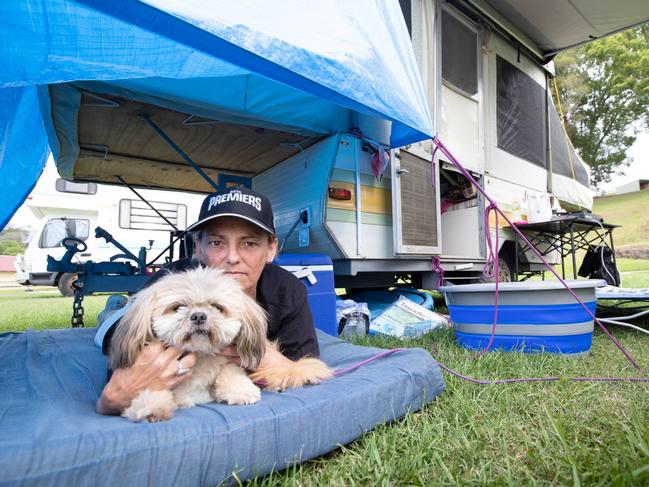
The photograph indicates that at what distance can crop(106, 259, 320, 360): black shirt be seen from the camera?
2051mm

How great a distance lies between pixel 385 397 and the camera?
1.72 meters

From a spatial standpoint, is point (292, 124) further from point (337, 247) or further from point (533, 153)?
point (533, 153)

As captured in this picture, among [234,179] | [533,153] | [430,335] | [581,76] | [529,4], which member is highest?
[581,76]

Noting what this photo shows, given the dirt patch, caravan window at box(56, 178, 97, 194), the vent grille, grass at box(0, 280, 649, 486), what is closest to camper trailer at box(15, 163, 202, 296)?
caravan window at box(56, 178, 97, 194)

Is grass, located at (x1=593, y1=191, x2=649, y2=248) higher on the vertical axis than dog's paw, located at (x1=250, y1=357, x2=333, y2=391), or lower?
higher

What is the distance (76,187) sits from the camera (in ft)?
17.7

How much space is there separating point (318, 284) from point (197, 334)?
2.27 metres

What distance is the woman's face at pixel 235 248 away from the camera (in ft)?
6.28

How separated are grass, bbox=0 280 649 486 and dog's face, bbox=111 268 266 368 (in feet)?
1.74

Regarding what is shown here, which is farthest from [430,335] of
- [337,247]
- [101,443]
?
Answer: [101,443]

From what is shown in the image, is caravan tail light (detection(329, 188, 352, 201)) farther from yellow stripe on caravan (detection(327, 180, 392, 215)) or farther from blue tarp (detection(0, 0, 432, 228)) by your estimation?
blue tarp (detection(0, 0, 432, 228))

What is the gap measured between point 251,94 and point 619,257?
25469 millimetres

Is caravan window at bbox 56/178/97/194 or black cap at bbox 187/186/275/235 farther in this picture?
caravan window at bbox 56/178/97/194

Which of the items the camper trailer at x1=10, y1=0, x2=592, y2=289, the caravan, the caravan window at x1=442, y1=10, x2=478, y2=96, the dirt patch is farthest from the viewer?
the dirt patch
